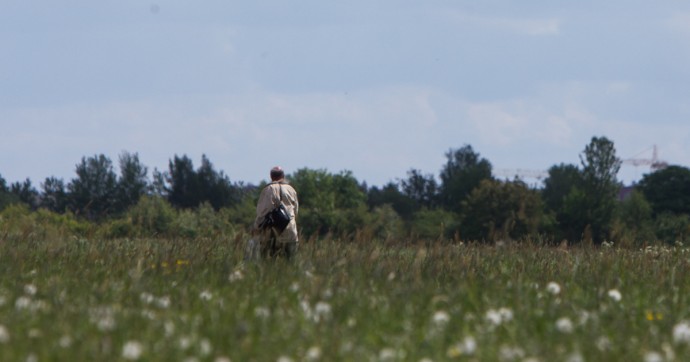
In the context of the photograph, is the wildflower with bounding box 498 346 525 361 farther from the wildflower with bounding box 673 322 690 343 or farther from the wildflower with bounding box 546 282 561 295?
the wildflower with bounding box 546 282 561 295

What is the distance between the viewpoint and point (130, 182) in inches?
6137

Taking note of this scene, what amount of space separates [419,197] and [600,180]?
4979cm

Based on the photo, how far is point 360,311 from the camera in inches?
278

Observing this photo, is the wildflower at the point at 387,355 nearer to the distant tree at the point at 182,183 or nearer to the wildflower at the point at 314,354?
the wildflower at the point at 314,354

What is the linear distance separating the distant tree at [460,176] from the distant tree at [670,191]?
16.3m

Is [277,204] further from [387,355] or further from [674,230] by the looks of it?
[387,355]

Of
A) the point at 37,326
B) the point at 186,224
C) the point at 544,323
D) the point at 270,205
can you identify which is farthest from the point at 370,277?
the point at 186,224

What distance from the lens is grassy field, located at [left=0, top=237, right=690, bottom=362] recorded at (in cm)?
556

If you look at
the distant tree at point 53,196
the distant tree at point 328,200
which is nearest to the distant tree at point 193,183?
the distant tree at point 53,196

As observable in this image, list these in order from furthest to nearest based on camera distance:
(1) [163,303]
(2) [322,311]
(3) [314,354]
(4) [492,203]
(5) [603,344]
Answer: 1. (4) [492,203]
2. (1) [163,303]
3. (2) [322,311]
4. (5) [603,344]
5. (3) [314,354]

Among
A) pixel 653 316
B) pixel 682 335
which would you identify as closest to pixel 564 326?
pixel 682 335

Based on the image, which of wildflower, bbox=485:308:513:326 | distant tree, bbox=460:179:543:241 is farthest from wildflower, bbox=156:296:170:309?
distant tree, bbox=460:179:543:241

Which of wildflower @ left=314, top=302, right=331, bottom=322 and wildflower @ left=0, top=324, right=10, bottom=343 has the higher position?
wildflower @ left=314, top=302, right=331, bottom=322

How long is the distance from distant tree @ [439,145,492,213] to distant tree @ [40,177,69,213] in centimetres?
4751
